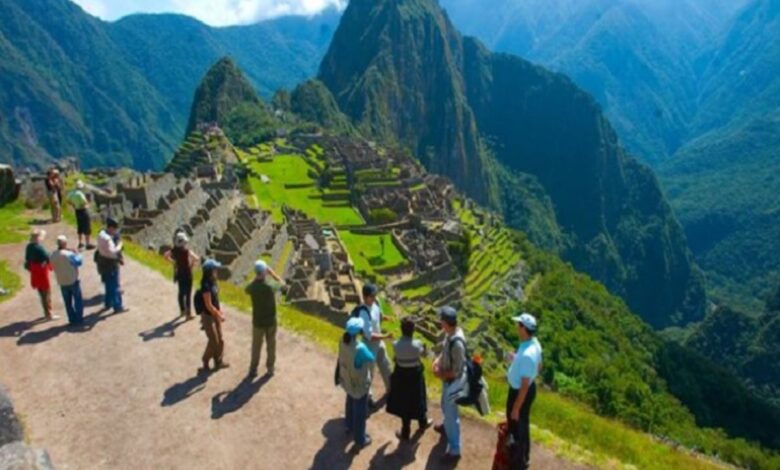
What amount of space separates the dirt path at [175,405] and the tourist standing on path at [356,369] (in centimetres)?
65

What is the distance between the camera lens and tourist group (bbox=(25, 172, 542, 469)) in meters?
8.89

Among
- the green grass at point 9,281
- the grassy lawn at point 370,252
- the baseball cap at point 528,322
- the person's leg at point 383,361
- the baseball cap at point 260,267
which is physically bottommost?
the grassy lawn at point 370,252

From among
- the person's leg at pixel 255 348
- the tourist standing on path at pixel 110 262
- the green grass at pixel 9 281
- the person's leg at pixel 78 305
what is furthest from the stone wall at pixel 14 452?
the green grass at pixel 9 281

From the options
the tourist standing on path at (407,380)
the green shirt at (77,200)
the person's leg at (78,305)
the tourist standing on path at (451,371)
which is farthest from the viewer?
the green shirt at (77,200)

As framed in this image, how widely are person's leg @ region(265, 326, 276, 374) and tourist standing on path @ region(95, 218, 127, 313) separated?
4.67 metres

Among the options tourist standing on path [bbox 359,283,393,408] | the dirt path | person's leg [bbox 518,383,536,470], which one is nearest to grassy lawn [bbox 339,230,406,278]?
the dirt path

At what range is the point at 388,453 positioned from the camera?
33.8 feet

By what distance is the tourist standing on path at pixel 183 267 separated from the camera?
558 inches

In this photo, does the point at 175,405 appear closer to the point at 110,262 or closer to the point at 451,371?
the point at 110,262

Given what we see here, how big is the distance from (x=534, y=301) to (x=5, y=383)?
193 feet

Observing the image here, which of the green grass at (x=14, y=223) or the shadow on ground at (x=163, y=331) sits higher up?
the green grass at (x=14, y=223)

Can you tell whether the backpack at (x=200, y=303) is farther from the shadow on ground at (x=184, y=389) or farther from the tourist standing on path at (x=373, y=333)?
the tourist standing on path at (x=373, y=333)

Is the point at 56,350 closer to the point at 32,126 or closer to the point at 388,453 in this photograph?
the point at 388,453

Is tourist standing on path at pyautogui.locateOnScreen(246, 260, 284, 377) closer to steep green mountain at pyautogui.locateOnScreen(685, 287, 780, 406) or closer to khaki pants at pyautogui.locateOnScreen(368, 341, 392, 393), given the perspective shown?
khaki pants at pyautogui.locateOnScreen(368, 341, 392, 393)
